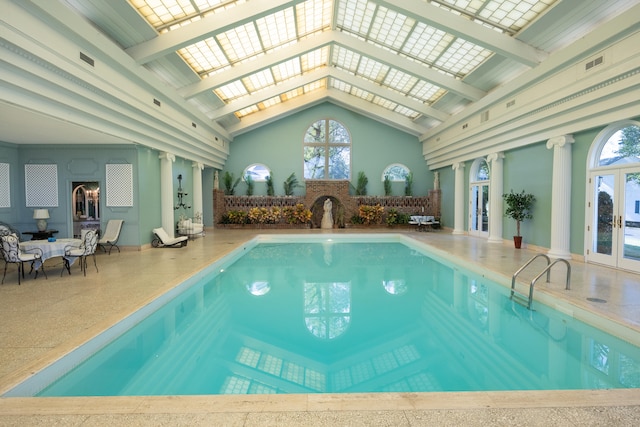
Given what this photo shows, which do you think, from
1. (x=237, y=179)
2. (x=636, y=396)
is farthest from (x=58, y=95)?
(x=237, y=179)

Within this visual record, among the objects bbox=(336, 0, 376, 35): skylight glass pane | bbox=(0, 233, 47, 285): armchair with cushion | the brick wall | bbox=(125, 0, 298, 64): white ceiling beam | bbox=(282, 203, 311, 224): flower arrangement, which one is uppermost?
bbox=(336, 0, 376, 35): skylight glass pane

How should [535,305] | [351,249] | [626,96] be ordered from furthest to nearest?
[351,249]
[626,96]
[535,305]

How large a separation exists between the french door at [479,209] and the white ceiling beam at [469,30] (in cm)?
583

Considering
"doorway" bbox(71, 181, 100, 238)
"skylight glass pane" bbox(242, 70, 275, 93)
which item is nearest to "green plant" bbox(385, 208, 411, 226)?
"skylight glass pane" bbox(242, 70, 275, 93)

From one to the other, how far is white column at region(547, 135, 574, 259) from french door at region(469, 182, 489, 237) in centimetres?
450

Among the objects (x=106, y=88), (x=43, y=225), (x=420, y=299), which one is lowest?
(x=420, y=299)

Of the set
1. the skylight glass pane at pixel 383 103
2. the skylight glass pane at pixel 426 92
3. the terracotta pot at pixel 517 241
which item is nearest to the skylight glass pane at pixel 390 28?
the skylight glass pane at pixel 426 92

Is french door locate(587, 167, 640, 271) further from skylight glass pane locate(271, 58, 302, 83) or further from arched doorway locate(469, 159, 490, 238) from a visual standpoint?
skylight glass pane locate(271, 58, 302, 83)

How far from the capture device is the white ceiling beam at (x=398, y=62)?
1142 cm

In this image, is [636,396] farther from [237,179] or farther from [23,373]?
[237,179]

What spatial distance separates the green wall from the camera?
1900 centimetres

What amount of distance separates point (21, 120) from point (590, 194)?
1214 cm

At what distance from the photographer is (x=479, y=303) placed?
6.14 meters


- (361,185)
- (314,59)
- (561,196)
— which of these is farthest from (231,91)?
(561,196)
